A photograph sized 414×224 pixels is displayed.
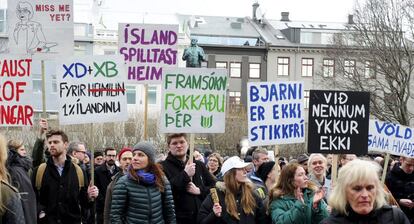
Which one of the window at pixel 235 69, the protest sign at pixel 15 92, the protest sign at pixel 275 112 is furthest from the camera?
the window at pixel 235 69

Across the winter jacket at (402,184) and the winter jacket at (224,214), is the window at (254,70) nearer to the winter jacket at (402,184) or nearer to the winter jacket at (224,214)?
the winter jacket at (402,184)

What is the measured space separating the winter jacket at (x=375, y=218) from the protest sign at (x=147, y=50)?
6.10 m

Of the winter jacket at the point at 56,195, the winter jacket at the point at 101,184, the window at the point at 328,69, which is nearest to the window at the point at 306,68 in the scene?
the window at the point at 328,69

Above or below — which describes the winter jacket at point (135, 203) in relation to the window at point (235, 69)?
below

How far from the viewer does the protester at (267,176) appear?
29.3 feet

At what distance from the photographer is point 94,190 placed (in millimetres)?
9312

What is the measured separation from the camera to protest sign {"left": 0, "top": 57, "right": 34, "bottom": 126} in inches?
398

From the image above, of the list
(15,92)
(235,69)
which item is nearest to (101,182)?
(15,92)

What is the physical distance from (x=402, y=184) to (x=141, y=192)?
4637mm

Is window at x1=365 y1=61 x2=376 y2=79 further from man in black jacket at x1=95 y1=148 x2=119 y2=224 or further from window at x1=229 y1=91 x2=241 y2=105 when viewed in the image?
man in black jacket at x1=95 y1=148 x2=119 y2=224

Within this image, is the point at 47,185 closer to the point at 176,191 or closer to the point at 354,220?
the point at 176,191

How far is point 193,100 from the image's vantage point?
32.8ft

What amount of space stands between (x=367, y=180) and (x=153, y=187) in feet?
11.1

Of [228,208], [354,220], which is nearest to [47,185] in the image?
[228,208]
